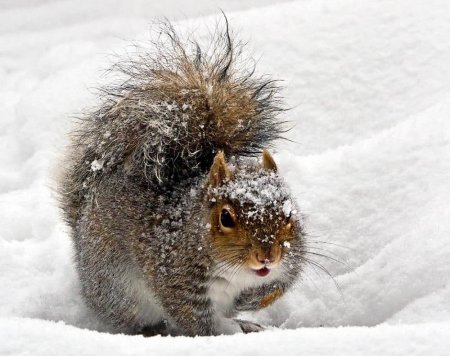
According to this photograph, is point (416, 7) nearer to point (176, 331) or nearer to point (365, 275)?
point (365, 275)

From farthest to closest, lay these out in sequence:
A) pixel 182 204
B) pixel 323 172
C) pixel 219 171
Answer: pixel 323 172 → pixel 182 204 → pixel 219 171

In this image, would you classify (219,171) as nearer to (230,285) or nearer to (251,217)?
(251,217)

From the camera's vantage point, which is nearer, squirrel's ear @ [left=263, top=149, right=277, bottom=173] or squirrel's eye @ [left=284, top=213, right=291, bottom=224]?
squirrel's eye @ [left=284, top=213, right=291, bottom=224]

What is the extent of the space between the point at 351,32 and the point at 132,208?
2.20m

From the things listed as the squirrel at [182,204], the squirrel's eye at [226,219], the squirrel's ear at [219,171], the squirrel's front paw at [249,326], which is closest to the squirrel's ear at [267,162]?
the squirrel at [182,204]

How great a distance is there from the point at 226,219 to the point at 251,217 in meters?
0.10

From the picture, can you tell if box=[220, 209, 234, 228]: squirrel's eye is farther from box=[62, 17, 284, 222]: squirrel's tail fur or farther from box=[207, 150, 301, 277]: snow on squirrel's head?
box=[62, 17, 284, 222]: squirrel's tail fur

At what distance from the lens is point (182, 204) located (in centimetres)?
260

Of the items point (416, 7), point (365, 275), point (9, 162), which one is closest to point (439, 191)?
point (365, 275)

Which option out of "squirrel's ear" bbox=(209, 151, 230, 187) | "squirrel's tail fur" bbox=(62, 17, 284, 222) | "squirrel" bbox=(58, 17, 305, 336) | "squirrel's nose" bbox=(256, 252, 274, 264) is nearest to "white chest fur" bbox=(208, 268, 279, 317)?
"squirrel" bbox=(58, 17, 305, 336)

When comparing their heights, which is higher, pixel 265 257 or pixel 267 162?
pixel 267 162

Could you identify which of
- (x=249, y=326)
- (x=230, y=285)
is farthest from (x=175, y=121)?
(x=249, y=326)

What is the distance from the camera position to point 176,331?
279 cm

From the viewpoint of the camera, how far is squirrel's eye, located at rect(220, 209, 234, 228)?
2.34m
